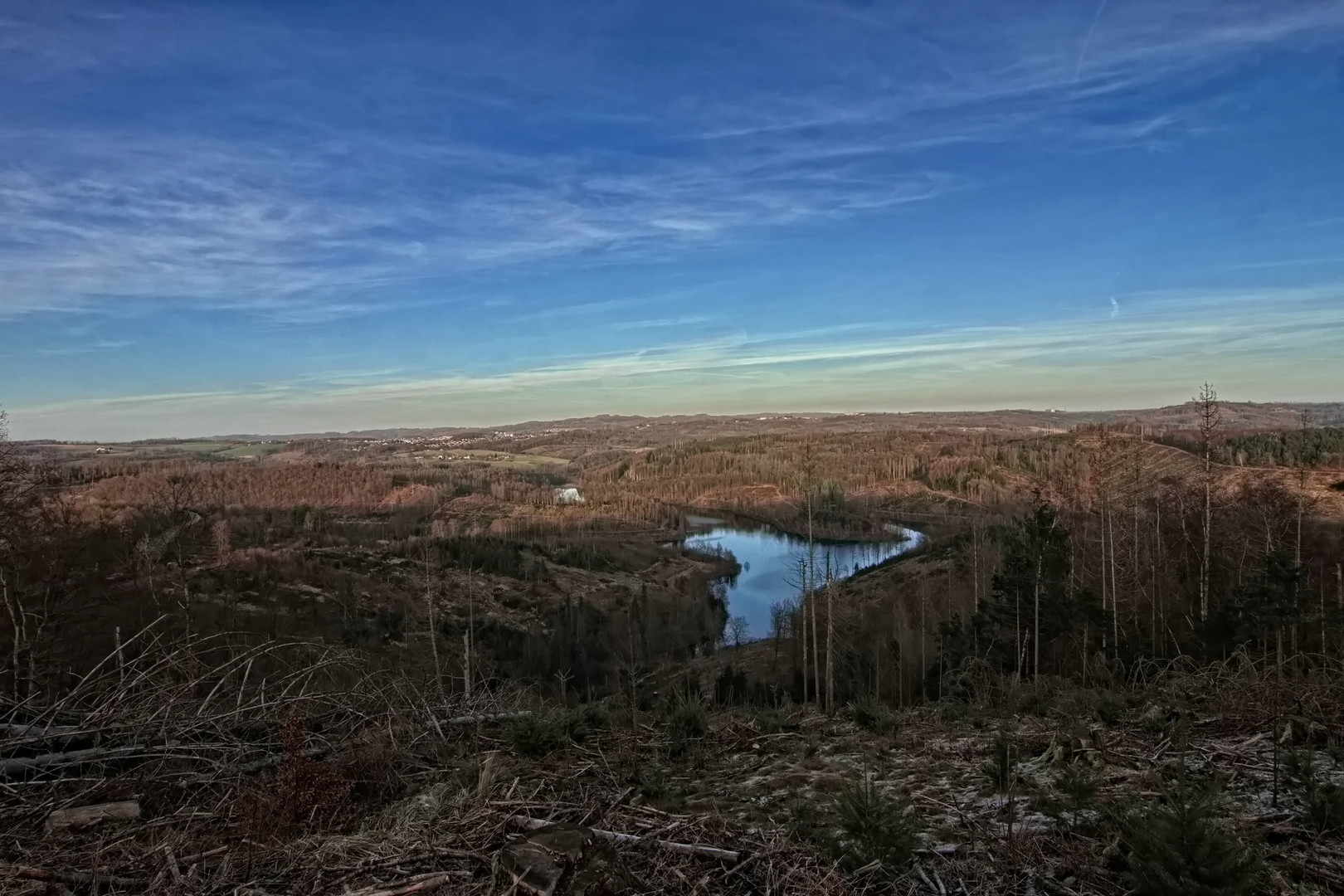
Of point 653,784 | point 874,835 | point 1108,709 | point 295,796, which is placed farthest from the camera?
point 1108,709

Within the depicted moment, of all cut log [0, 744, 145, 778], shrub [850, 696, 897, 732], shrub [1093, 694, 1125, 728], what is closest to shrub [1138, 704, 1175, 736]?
shrub [1093, 694, 1125, 728]

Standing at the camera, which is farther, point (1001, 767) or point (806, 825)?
point (1001, 767)

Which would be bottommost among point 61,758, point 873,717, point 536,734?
point 873,717

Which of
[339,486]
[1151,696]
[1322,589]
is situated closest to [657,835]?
[1151,696]

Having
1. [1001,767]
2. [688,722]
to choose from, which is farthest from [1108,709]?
[688,722]

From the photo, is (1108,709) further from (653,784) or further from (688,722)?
(653,784)

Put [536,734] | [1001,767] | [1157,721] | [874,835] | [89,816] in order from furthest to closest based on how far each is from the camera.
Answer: [1157,721]
[536,734]
[1001,767]
[89,816]
[874,835]

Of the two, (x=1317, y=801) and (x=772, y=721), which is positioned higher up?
(x=1317, y=801)
